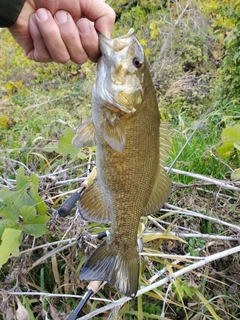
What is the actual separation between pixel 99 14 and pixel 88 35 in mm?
186

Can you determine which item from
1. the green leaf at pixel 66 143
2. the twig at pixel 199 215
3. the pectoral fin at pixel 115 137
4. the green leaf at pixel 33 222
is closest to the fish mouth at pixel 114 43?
the pectoral fin at pixel 115 137

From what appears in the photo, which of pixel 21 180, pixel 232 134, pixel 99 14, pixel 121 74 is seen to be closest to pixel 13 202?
pixel 21 180

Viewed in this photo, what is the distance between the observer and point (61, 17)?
61.5 inches

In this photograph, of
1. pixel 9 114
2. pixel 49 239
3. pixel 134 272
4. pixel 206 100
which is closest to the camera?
pixel 134 272

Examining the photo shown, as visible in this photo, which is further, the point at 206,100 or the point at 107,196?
the point at 206,100

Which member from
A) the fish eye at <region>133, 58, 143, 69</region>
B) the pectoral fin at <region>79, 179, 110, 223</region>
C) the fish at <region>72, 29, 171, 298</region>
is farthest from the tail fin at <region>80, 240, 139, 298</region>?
the fish eye at <region>133, 58, 143, 69</region>

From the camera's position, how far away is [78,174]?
301cm

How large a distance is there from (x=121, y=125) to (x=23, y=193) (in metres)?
0.90

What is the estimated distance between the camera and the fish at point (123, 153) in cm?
156

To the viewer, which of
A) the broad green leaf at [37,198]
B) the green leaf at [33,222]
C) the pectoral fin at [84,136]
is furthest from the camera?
the broad green leaf at [37,198]

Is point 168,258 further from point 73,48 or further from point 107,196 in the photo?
point 73,48

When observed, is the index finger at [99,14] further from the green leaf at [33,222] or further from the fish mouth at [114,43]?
the green leaf at [33,222]

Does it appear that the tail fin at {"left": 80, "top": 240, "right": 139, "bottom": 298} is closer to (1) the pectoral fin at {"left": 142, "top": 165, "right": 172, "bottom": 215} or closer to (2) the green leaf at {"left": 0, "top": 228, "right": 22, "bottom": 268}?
(1) the pectoral fin at {"left": 142, "top": 165, "right": 172, "bottom": 215}

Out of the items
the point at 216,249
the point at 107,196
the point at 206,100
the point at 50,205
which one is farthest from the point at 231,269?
the point at 206,100
